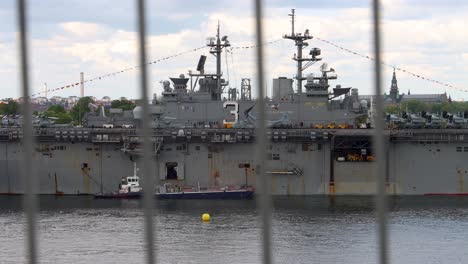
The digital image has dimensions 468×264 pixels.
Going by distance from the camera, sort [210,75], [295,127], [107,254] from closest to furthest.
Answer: [107,254], [295,127], [210,75]

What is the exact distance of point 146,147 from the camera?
3562 mm

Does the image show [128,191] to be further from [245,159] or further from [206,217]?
[206,217]

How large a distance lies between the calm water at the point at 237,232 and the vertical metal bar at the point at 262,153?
12156 millimetres

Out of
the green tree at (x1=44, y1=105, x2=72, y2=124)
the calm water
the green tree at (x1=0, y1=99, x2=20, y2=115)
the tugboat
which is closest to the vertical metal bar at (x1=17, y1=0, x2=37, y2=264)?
the calm water

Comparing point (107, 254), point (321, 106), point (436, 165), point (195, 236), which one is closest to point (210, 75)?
point (321, 106)

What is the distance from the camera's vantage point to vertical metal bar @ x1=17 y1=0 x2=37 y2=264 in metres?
3.47

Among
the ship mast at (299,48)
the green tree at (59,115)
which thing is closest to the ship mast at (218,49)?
the ship mast at (299,48)

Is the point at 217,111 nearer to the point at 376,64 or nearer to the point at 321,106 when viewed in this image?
the point at 321,106

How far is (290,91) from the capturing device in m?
37.6

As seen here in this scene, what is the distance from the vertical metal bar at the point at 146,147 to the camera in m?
3.52

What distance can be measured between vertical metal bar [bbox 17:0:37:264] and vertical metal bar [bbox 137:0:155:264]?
496 millimetres

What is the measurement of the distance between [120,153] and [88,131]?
5.14 feet

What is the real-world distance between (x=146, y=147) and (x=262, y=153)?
0.53m

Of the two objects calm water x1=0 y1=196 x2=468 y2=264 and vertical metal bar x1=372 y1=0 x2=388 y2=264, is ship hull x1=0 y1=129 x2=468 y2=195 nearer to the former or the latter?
calm water x1=0 y1=196 x2=468 y2=264
